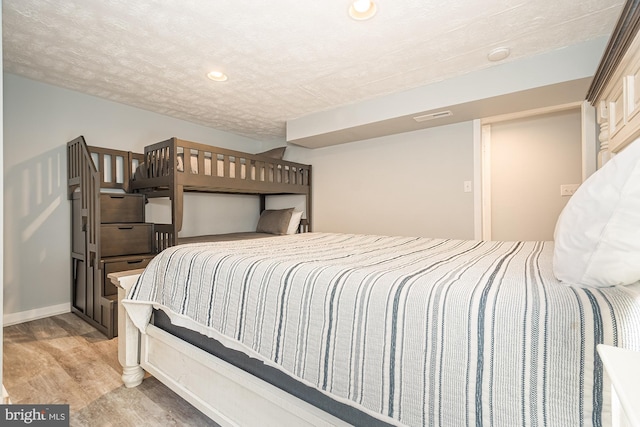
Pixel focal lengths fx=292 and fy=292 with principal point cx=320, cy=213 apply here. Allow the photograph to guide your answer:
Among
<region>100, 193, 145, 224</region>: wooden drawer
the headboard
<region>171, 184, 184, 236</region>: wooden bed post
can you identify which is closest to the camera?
the headboard

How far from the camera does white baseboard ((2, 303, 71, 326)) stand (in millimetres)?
2514

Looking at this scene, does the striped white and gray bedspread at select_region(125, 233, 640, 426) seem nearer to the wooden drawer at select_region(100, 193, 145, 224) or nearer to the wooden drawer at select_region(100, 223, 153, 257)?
Result: the wooden drawer at select_region(100, 223, 153, 257)

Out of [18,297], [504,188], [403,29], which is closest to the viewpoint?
[403,29]

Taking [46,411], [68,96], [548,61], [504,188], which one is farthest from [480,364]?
[68,96]

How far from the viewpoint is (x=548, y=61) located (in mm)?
2059

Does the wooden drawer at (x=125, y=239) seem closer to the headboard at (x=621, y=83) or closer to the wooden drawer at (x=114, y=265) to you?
the wooden drawer at (x=114, y=265)

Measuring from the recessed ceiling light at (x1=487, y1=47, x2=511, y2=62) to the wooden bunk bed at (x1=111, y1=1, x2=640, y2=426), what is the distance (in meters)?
0.75

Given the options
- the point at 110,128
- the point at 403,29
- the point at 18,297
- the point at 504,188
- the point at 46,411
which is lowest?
the point at 46,411

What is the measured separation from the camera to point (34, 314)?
2.64 metres

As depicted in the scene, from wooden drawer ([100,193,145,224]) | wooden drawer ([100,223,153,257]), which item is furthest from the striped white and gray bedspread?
wooden drawer ([100,193,145,224])

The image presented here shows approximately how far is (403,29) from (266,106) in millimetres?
1697

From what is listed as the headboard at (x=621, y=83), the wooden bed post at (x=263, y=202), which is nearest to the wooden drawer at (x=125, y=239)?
the wooden bed post at (x=263, y=202)

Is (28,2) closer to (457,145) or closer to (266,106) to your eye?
(266,106)

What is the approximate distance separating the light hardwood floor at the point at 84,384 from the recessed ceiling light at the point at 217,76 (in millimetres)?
2213
